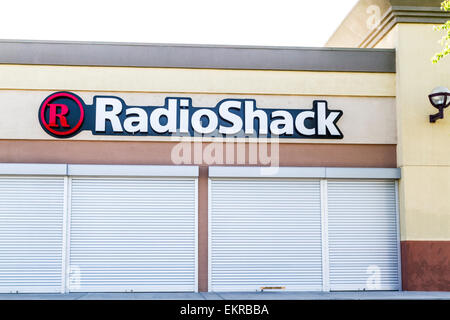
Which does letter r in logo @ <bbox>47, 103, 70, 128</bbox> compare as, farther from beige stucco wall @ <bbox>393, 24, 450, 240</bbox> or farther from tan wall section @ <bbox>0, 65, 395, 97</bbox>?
beige stucco wall @ <bbox>393, 24, 450, 240</bbox>

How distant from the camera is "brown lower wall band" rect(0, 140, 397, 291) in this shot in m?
16.6

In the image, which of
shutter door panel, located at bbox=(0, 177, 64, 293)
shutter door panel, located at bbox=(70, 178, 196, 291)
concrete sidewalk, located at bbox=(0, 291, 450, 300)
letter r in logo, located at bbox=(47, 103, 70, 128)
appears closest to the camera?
concrete sidewalk, located at bbox=(0, 291, 450, 300)

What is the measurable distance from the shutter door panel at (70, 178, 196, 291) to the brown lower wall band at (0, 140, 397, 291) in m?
0.28

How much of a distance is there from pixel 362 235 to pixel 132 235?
5653mm

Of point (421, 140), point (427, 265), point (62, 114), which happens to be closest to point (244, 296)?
point (427, 265)

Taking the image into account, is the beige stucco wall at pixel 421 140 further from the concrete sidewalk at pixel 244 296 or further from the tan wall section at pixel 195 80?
the concrete sidewalk at pixel 244 296

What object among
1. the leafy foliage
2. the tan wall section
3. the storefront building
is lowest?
the storefront building

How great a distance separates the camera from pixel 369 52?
57.4 ft

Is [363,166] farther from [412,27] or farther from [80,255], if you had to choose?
[80,255]

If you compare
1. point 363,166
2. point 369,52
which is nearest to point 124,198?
point 363,166

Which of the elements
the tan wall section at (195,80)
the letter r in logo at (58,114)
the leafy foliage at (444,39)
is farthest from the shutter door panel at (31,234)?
the leafy foliage at (444,39)

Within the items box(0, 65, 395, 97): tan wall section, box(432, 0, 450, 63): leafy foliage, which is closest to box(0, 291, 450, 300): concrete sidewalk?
box(0, 65, 395, 97): tan wall section

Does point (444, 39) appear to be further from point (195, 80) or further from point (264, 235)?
point (264, 235)

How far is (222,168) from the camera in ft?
54.6
